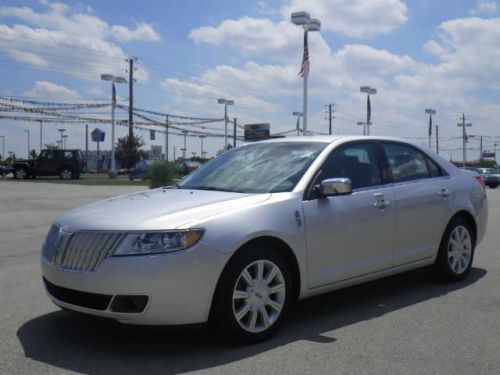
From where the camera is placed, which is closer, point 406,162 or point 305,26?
point 406,162

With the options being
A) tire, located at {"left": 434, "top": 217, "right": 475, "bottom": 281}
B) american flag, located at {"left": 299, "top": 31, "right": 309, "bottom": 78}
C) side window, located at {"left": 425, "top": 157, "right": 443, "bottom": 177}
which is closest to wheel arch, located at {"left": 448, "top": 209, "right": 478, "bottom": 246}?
tire, located at {"left": 434, "top": 217, "right": 475, "bottom": 281}

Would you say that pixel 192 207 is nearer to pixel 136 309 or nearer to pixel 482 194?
pixel 136 309

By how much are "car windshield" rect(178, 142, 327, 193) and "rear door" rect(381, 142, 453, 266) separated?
0.96m

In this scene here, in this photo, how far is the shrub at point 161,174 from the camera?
1085 inches

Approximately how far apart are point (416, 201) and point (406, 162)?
0.47 meters

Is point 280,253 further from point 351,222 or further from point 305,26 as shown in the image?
point 305,26

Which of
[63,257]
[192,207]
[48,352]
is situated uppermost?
[192,207]

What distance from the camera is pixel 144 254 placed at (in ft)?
13.3

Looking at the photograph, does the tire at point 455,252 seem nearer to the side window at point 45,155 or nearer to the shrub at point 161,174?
the shrub at point 161,174

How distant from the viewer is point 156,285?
4.02 metres

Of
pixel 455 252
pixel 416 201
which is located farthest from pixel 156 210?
pixel 455 252

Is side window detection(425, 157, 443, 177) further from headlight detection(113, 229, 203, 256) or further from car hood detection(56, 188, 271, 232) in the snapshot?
headlight detection(113, 229, 203, 256)

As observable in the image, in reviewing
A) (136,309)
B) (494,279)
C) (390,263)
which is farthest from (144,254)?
(494,279)

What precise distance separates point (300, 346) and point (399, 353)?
27.2 inches
